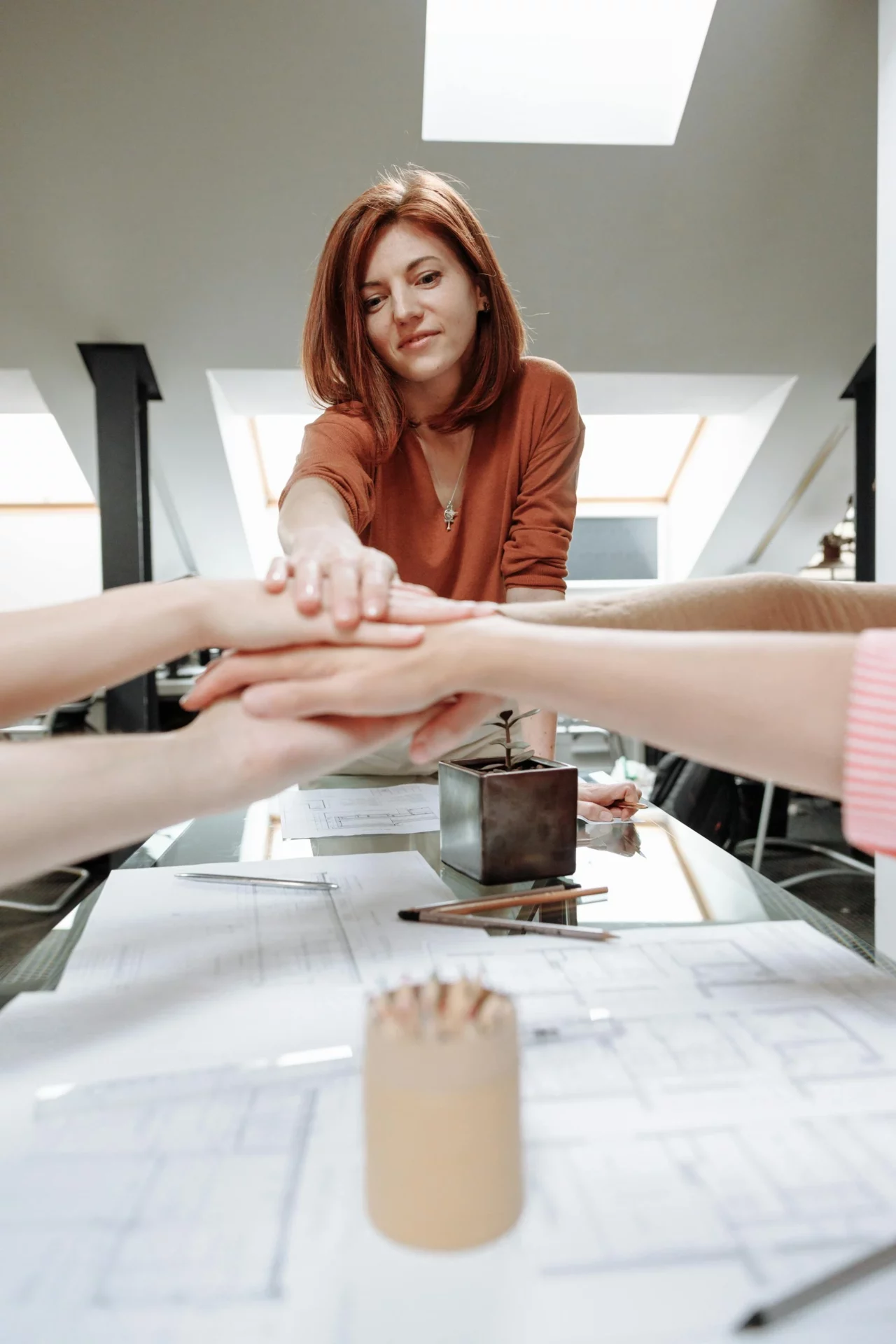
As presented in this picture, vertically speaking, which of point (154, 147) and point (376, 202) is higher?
point (154, 147)

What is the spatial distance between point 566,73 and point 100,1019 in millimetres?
2823

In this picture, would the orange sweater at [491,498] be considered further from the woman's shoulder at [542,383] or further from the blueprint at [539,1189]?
the blueprint at [539,1189]

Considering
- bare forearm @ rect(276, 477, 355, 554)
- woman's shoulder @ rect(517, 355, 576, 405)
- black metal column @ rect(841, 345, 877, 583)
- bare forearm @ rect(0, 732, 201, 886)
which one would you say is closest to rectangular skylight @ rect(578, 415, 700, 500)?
black metal column @ rect(841, 345, 877, 583)

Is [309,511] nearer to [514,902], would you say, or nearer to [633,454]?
[514,902]

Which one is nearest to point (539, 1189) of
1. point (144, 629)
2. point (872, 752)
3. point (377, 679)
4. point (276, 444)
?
point (872, 752)

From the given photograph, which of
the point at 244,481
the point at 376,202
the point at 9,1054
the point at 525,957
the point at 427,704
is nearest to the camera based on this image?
the point at 9,1054

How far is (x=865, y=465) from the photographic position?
3246mm

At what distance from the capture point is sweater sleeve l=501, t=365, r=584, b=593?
147 cm

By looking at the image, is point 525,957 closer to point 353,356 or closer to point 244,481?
point 353,356

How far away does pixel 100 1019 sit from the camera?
0.56 metres

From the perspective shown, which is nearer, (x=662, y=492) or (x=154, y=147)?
(x=154, y=147)

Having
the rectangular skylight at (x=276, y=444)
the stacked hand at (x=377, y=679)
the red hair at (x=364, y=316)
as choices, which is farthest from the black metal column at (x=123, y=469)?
the stacked hand at (x=377, y=679)

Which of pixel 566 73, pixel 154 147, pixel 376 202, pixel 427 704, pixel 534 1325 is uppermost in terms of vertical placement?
pixel 566 73

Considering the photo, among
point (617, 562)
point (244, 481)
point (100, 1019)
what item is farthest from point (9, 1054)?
point (617, 562)
